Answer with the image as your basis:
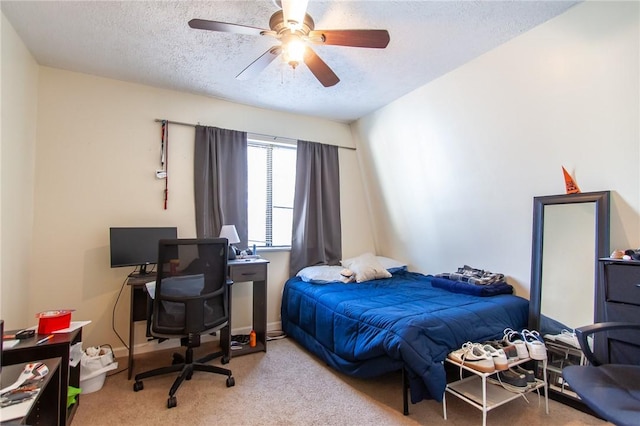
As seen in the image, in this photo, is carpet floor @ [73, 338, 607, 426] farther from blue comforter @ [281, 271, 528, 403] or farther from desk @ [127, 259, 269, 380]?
desk @ [127, 259, 269, 380]

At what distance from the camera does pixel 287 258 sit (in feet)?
12.6

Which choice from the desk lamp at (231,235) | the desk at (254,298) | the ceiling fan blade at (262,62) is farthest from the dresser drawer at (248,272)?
the ceiling fan blade at (262,62)

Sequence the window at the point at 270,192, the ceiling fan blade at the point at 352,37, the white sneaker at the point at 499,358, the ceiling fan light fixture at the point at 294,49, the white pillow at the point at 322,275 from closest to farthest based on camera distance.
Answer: the ceiling fan blade at the point at 352,37
the ceiling fan light fixture at the point at 294,49
the white sneaker at the point at 499,358
the white pillow at the point at 322,275
the window at the point at 270,192

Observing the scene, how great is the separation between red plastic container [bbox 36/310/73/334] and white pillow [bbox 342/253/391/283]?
8.03 feet

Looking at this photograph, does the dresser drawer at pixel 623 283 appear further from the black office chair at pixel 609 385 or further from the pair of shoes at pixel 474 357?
the pair of shoes at pixel 474 357

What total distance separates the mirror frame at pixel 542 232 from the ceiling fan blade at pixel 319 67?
1902 millimetres

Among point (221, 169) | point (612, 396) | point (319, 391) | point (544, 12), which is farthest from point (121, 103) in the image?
point (612, 396)

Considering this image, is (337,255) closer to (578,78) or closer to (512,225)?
(512,225)

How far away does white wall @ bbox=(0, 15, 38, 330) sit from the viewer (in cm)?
211

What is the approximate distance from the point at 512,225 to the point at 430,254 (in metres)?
1.04

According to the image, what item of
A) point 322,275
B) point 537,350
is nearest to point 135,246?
point 322,275

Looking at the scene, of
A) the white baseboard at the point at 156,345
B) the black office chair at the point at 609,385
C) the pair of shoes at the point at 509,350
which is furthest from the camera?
the white baseboard at the point at 156,345

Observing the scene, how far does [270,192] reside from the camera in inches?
152

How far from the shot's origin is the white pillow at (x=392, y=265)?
3.76 meters
